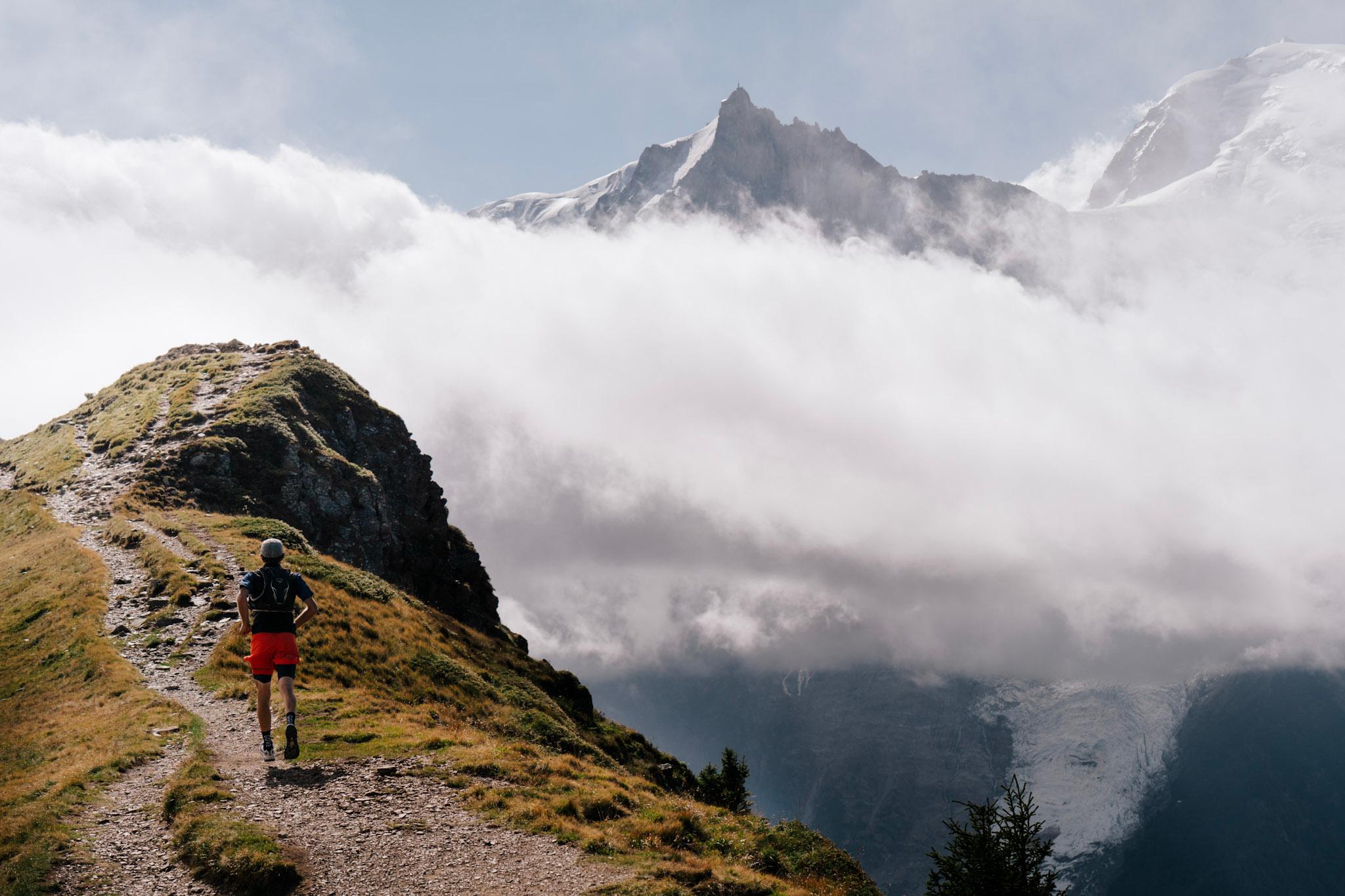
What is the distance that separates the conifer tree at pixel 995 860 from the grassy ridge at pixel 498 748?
427 centimetres

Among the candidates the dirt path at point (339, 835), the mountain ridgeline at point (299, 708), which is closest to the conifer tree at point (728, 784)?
the mountain ridgeline at point (299, 708)

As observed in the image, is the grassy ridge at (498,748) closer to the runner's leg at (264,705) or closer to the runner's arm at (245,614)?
the runner's leg at (264,705)

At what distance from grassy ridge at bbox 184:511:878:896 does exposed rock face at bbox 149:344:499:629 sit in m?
21.6

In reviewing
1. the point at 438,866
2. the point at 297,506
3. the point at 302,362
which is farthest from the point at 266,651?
the point at 302,362

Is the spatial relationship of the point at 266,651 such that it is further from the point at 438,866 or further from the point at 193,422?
the point at 193,422

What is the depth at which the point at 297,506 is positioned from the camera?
65.2 metres

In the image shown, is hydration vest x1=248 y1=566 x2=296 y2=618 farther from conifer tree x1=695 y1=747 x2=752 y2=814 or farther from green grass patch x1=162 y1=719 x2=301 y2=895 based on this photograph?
conifer tree x1=695 y1=747 x2=752 y2=814

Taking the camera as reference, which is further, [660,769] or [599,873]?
[660,769]

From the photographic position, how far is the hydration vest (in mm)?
17781

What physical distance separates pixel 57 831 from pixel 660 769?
128 ft

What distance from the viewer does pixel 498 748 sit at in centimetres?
2108

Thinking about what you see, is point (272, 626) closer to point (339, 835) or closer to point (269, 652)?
point (269, 652)

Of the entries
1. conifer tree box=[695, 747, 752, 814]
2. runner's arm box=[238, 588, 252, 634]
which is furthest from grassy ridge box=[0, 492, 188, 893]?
conifer tree box=[695, 747, 752, 814]

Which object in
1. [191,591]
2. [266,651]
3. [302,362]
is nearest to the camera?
[266,651]
